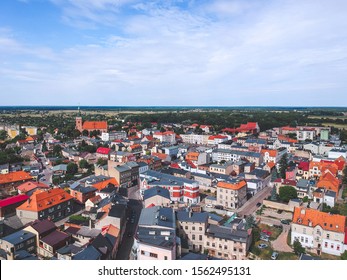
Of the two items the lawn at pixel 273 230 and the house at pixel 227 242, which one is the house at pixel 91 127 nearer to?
the lawn at pixel 273 230

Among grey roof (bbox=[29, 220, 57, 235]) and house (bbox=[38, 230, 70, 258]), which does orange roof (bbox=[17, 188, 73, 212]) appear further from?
house (bbox=[38, 230, 70, 258])

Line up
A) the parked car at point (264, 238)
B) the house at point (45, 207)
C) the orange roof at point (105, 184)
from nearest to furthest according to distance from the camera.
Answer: the parked car at point (264, 238), the house at point (45, 207), the orange roof at point (105, 184)

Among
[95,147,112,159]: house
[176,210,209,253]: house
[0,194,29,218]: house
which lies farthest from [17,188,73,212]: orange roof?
[95,147,112,159]: house

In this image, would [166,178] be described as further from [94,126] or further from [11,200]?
[94,126]

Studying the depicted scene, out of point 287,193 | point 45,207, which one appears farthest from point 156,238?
point 287,193

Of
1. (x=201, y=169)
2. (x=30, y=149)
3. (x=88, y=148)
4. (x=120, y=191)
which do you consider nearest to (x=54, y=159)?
(x=88, y=148)

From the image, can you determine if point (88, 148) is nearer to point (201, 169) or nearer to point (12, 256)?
point (201, 169)

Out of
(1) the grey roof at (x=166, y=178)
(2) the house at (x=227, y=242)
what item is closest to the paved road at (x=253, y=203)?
(1) the grey roof at (x=166, y=178)
